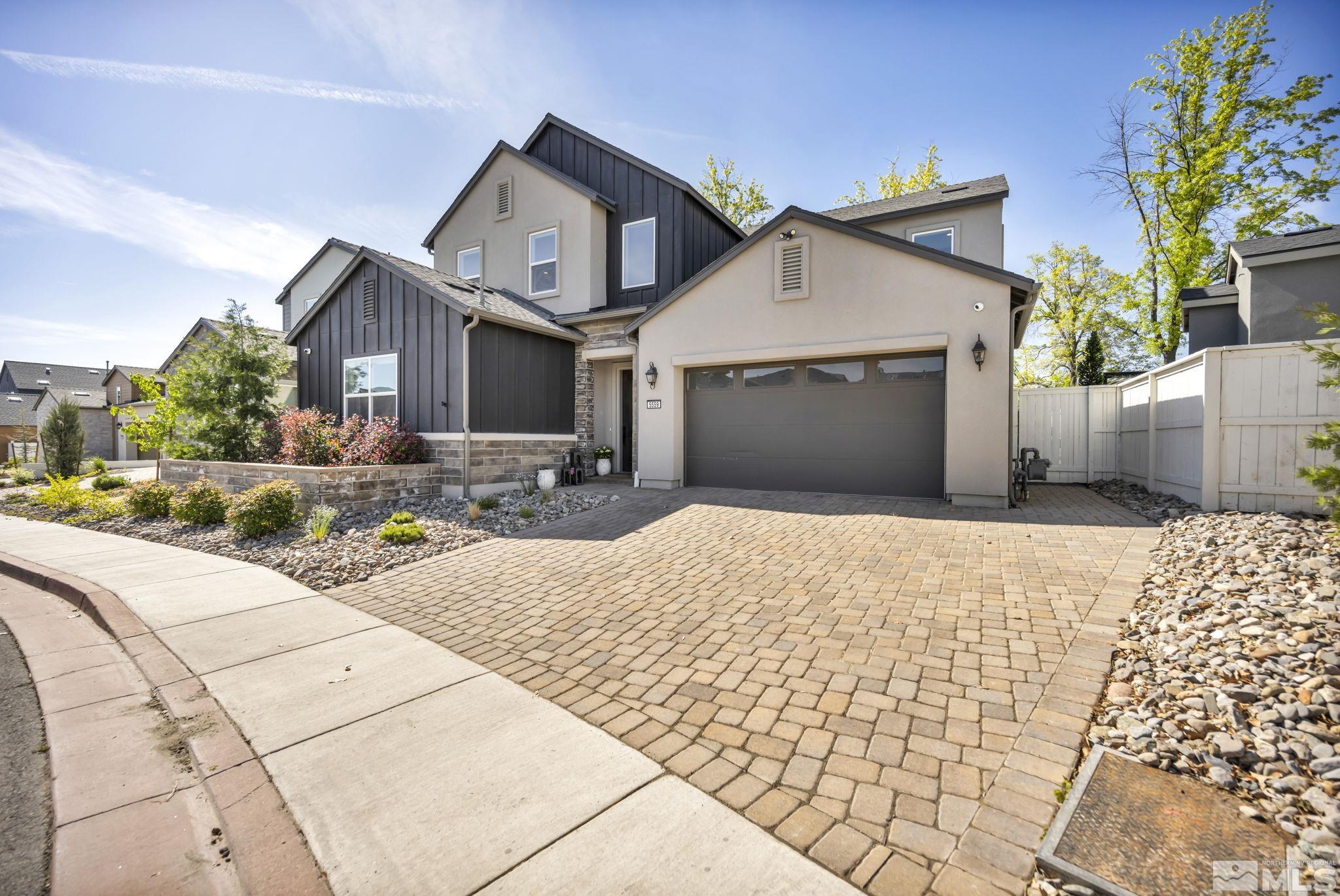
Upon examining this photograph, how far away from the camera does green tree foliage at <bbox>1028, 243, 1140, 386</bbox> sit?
22438 millimetres

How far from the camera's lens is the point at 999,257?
1239 centimetres

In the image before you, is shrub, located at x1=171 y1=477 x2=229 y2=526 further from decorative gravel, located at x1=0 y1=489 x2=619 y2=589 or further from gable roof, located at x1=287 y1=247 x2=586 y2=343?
gable roof, located at x1=287 y1=247 x2=586 y2=343

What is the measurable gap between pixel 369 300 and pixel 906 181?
2300 centimetres

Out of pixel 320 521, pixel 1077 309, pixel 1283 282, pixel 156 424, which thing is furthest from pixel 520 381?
pixel 1077 309

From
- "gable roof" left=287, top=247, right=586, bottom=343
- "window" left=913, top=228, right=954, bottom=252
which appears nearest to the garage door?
"gable roof" left=287, top=247, right=586, bottom=343

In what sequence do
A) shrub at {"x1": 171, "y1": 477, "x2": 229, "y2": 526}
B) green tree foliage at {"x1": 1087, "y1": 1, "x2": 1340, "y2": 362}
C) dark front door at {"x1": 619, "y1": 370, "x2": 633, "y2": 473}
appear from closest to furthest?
shrub at {"x1": 171, "y1": 477, "x2": 229, "y2": 526} < dark front door at {"x1": 619, "y1": 370, "x2": 633, "y2": 473} < green tree foliage at {"x1": 1087, "y1": 1, "x2": 1340, "y2": 362}

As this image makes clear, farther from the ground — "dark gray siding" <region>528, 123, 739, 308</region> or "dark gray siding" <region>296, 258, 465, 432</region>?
"dark gray siding" <region>528, 123, 739, 308</region>

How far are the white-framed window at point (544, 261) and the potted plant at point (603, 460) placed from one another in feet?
14.5

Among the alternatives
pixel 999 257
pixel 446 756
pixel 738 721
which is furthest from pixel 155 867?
pixel 999 257

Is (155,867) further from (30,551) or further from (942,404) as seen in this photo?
(942,404)

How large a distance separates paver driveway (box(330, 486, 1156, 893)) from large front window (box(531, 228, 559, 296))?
341 inches

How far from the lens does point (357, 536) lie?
285 inches

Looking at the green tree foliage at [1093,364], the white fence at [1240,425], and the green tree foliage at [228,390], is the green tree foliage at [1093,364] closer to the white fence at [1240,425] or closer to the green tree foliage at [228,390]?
the white fence at [1240,425]

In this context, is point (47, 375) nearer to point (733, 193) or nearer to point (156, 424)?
point (156, 424)
